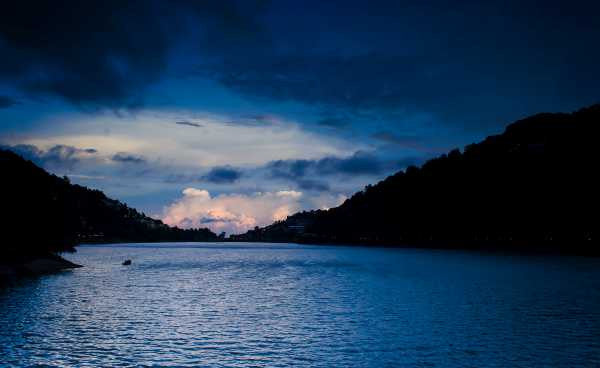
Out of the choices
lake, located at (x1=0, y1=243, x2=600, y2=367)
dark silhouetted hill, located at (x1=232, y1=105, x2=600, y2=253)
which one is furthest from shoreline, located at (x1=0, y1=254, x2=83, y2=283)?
dark silhouetted hill, located at (x1=232, y1=105, x2=600, y2=253)

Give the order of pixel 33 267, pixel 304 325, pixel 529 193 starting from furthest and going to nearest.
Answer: pixel 529 193 < pixel 33 267 < pixel 304 325

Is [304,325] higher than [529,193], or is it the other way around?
[529,193]

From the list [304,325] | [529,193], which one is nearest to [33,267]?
[304,325]

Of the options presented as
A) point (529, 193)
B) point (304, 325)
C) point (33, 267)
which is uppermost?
point (529, 193)

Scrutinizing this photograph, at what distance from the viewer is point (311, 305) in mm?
53406

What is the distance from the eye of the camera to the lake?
30.1 meters

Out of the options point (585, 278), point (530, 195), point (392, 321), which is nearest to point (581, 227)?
point (530, 195)

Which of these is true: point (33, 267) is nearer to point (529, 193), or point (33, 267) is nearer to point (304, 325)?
point (304, 325)

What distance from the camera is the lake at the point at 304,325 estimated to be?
30.1 meters

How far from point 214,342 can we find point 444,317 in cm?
2015

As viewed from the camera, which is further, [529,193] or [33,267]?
[529,193]

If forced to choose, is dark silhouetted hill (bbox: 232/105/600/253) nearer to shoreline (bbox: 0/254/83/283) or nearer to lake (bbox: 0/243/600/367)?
lake (bbox: 0/243/600/367)

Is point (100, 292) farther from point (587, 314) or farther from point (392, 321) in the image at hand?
point (587, 314)

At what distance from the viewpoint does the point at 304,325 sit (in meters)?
41.1
